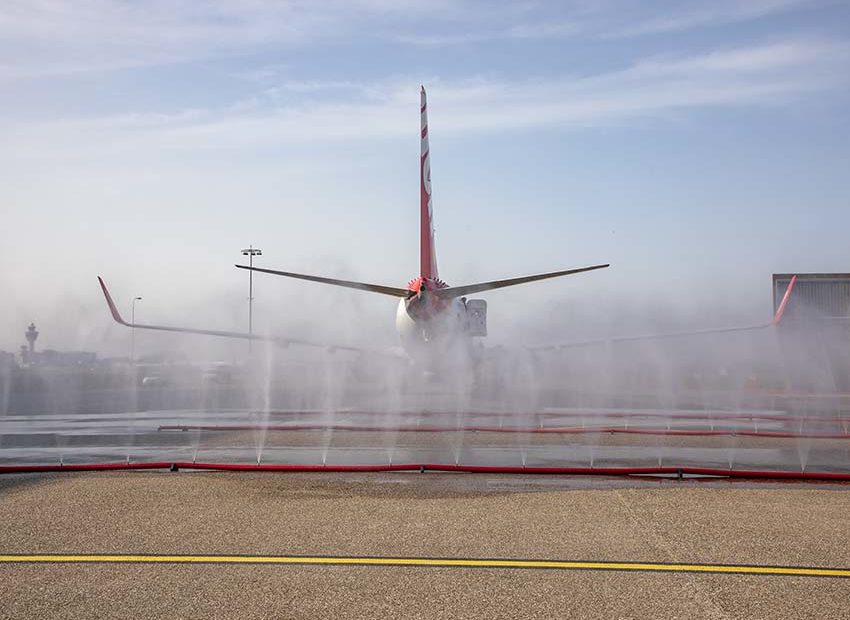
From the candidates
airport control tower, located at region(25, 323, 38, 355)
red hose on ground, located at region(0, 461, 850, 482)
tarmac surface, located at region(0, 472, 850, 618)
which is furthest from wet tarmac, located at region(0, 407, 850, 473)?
airport control tower, located at region(25, 323, 38, 355)

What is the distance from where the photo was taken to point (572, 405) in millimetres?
46750

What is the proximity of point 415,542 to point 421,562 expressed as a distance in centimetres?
111

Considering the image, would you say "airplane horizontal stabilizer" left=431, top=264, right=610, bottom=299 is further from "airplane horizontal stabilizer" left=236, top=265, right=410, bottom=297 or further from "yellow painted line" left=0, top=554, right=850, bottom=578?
"yellow painted line" left=0, top=554, right=850, bottom=578

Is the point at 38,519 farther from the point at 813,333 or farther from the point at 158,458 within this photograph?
the point at 813,333

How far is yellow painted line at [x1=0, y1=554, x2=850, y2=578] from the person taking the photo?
1057 cm

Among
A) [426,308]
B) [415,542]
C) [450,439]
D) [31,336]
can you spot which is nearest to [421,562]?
[415,542]

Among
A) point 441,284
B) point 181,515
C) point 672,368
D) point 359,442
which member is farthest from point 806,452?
point 672,368

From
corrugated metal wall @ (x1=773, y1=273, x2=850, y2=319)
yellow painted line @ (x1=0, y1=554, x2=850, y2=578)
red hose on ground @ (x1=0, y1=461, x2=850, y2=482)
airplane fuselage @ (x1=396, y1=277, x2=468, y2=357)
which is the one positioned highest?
corrugated metal wall @ (x1=773, y1=273, x2=850, y2=319)

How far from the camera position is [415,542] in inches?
475

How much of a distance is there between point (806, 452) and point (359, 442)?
12.6m

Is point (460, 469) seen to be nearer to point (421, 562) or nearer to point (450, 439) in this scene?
point (421, 562)

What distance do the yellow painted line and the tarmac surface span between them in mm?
159

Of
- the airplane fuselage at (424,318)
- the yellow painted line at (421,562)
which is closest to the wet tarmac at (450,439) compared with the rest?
the airplane fuselage at (424,318)

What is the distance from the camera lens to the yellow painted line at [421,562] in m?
10.6
